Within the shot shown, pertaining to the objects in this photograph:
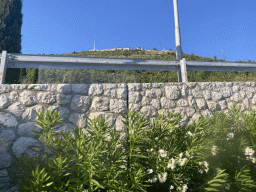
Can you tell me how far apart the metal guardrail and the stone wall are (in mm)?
858

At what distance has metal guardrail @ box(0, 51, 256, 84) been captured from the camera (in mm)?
4234

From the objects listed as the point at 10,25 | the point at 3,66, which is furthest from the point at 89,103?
the point at 10,25

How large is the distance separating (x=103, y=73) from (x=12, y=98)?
2.16m

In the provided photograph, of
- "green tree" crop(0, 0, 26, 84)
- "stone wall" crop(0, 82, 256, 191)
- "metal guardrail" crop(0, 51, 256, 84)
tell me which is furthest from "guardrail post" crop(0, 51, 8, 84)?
"green tree" crop(0, 0, 26, 84)

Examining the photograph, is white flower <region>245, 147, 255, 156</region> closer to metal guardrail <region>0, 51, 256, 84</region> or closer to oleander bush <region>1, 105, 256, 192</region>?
oleander bush <region>1, 105, 256, 192</region>

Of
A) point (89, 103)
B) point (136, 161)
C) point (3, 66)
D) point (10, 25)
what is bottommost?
point (136, 161)

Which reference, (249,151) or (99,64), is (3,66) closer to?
(99,64)

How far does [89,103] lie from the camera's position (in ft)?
11.7

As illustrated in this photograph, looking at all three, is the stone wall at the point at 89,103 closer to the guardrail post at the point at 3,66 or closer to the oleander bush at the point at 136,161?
the guardrail post at the point at 3,66

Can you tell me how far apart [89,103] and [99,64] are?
60.4 inches

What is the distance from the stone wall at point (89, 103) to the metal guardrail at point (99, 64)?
0.86 m

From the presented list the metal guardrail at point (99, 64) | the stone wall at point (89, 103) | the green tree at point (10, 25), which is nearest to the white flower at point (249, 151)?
the stone wall at point (89, 103)

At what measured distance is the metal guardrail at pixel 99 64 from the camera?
13.9 ft

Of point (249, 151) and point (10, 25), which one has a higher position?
point (10, 25)
